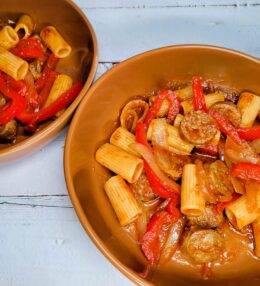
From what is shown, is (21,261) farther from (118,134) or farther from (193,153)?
(193,153)

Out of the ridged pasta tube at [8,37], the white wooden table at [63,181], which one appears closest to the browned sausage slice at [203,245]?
the white wooden table at [63,181]

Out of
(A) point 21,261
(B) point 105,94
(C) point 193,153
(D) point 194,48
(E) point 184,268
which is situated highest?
(D) point 194,48

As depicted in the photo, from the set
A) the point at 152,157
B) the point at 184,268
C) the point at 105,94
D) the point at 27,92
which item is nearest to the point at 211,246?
the point at 184,268

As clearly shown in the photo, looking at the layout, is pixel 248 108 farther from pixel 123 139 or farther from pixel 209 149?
pixel 123 139

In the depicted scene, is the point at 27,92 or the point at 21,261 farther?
the point at 27,92

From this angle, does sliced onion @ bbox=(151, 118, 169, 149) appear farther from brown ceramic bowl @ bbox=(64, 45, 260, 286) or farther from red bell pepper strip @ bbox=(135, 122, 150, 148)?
brown ceramic bowl @ bbox=(64, 45, 260, 286)

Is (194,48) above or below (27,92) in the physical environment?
above

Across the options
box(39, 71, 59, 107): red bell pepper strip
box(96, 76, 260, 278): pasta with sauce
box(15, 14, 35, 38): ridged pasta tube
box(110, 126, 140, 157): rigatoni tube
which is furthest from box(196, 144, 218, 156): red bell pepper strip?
box(15, 14, 35, 38): ridged pasta tube

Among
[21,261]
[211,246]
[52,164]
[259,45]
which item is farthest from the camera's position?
[259,45]

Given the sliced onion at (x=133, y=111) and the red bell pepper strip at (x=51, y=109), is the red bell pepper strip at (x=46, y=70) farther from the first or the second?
the sliced onion at (x=133, y=111)
